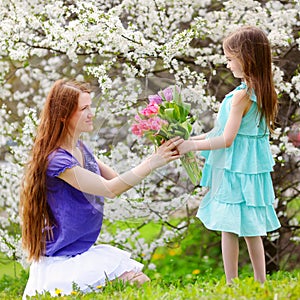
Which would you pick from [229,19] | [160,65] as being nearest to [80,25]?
[160,65]

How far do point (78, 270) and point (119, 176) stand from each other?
1.65 feet

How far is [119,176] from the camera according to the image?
142 inches

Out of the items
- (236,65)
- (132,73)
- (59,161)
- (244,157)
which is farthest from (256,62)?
(132,73)

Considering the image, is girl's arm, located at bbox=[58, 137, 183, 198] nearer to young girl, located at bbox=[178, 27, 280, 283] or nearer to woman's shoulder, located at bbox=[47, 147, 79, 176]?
woman's shoulder, located at bbox=[47, 147, 79, 176]

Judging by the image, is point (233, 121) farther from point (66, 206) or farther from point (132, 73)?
point (132, 73)

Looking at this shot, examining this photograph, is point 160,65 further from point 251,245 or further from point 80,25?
point 251,245

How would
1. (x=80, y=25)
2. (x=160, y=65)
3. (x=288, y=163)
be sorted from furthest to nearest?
(x=288, y=163) < (x=160, y=65) < (x=80, y=25)

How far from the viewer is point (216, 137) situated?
12.0 feet

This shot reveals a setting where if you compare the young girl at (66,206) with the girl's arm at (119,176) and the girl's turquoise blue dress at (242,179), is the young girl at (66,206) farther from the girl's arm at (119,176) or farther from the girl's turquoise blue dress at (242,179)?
the girl's turquoise blue dress at (242,179)

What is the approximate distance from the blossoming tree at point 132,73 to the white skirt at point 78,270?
21 cm

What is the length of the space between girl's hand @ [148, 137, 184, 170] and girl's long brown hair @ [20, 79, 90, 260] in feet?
1.83

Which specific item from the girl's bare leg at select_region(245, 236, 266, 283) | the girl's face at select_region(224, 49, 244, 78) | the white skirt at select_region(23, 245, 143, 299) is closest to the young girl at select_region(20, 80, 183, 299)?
the white skirt at select_region(23, 245, 143, 299)

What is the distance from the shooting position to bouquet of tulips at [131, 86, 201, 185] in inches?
136

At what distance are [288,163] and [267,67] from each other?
2.21 m
